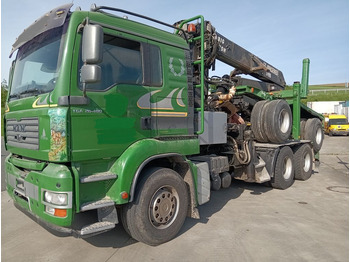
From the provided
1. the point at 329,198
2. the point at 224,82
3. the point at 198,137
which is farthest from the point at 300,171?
the point at 198,137

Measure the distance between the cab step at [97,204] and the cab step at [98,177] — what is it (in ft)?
0.88

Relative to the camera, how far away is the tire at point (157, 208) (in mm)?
3500

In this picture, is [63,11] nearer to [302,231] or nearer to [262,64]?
[302,231]

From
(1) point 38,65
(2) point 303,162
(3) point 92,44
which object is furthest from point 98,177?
(2) point 303,162

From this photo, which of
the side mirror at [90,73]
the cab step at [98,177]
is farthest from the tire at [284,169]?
the side mirror at [90,73]

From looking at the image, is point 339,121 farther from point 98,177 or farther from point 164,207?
point 98,177

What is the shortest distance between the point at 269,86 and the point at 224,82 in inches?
100

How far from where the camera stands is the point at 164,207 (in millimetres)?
3816

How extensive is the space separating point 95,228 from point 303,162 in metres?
6.60

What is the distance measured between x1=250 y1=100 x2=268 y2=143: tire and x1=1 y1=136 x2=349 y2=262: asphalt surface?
1.47m

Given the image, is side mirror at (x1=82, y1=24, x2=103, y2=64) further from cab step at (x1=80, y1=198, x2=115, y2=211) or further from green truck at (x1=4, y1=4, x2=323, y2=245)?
cab step at (x1=80, y1=198, x2=115, y2=211)

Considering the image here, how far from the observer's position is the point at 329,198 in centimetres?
611

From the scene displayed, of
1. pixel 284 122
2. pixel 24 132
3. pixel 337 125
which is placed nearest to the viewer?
pixel 24 132

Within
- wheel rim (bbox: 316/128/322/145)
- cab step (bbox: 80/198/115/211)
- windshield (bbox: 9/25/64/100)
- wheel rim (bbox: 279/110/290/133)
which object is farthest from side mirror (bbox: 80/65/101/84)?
wheel rim (bbox: 316/128/322/145)
